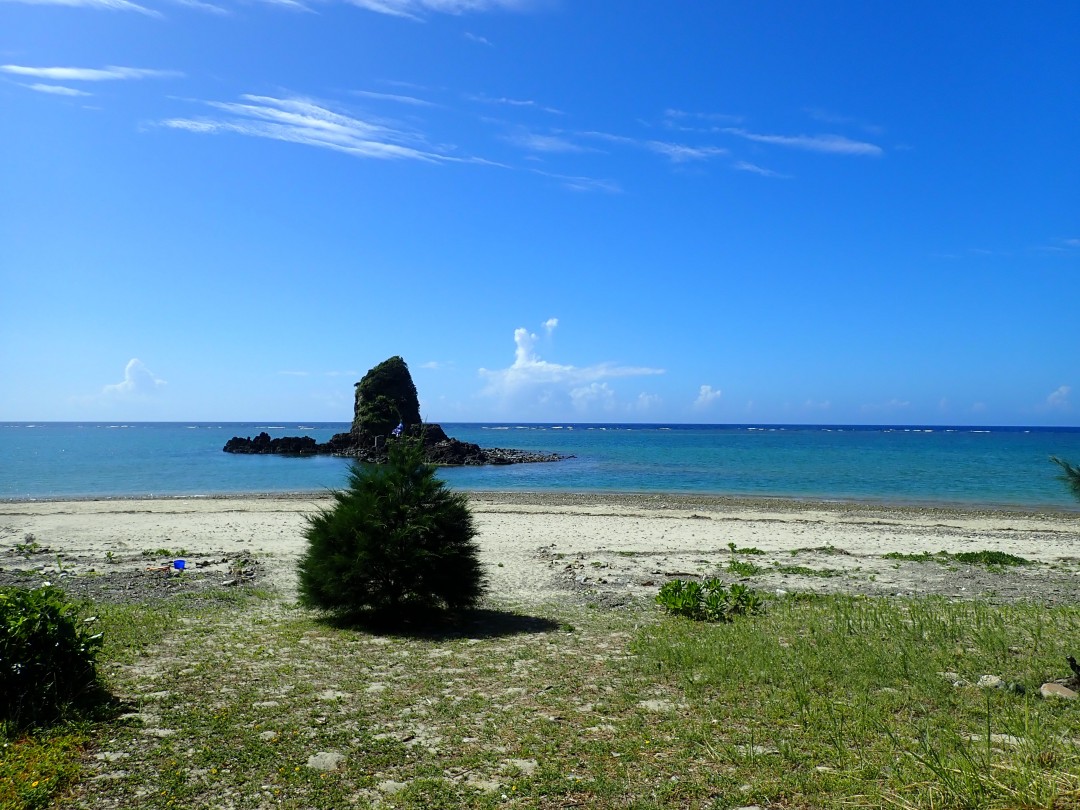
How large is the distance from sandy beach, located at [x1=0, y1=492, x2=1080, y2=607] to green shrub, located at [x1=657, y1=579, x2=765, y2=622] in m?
1.42

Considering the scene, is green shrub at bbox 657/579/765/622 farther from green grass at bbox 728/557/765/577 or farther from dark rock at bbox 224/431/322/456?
Result: dark rock at bbox 224/431/322/456

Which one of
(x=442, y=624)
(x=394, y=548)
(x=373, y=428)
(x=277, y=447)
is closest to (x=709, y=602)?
(x=442, y=624)

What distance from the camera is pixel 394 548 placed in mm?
10102

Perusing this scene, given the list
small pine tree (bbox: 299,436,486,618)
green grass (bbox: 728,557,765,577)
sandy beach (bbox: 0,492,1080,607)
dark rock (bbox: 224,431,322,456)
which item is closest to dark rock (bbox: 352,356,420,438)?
dark rock (bbox: 224,431,322,456)

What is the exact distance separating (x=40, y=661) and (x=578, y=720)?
14.9ft

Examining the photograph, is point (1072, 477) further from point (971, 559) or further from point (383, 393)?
point (383, 393)

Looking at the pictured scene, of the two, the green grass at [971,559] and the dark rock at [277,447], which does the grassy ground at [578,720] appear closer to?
the green grass at [971,559]

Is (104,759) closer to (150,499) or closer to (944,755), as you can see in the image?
(944,755)

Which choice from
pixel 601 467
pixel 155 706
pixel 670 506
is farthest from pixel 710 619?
pixel 601 467

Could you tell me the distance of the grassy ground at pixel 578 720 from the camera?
183 inches

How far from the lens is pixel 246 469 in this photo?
6128cm

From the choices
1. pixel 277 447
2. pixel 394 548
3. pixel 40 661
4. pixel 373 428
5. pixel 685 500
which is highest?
pixel 373 428

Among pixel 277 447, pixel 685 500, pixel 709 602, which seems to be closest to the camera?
pixel 709 602

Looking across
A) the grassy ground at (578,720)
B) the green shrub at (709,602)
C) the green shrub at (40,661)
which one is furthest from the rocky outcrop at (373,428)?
the green shrub at (40,661)
